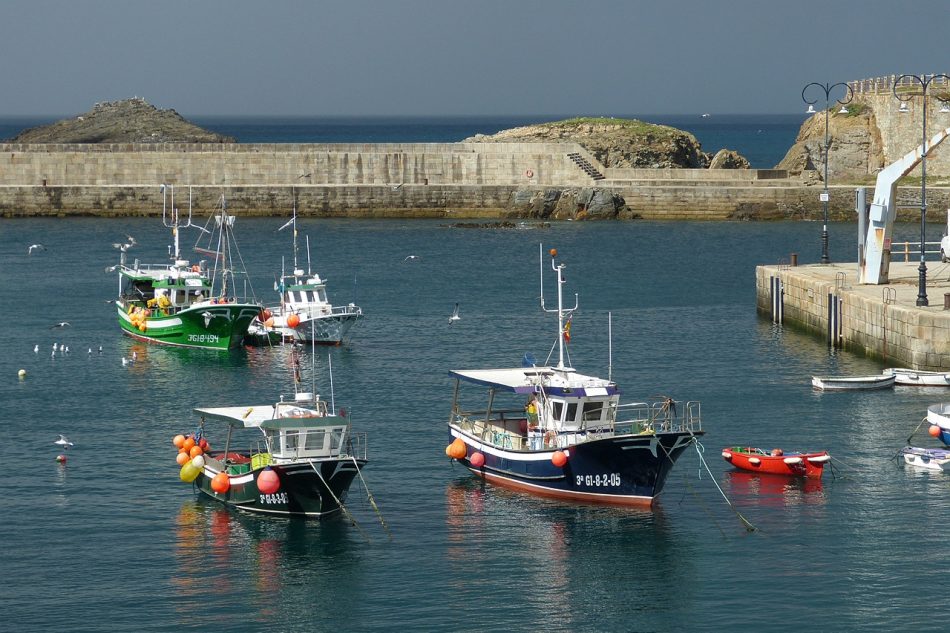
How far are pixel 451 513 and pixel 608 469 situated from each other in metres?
3.38

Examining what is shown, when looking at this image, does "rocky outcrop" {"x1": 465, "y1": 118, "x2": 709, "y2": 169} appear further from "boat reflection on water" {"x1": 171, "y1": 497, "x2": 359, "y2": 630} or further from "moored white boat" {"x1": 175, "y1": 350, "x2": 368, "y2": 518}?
"boat reflection on water" {"x1": 171, "y1": 497, "x2": 359, "y2": 630}

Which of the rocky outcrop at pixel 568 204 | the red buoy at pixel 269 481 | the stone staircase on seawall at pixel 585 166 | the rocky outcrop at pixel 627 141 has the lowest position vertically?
the red buoy at pixel 269 481

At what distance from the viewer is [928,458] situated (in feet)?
119

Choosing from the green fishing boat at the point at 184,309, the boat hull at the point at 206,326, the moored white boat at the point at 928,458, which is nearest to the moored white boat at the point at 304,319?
the green fishing boat at the point at 184,309

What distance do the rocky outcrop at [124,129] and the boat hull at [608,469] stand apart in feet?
413

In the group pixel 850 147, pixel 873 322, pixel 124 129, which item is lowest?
pixel 873 322

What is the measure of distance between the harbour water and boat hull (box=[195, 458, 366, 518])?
38cm

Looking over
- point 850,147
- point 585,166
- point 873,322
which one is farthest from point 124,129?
point 873,322

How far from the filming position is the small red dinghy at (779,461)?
35.4 metres

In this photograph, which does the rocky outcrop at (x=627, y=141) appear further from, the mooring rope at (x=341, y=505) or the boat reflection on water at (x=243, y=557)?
the boat reflection on water at (x=243, y=557)

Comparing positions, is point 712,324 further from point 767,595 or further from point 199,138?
point 199,138

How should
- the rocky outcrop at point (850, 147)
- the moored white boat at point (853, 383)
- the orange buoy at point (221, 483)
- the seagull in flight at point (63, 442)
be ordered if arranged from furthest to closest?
1. the rocky outcrop at point (850, 147)
2. the moored white boat at point (853, 383)
3. the seagull in flight at point (63, 442)
4. the orange buoy at point (221, 483)

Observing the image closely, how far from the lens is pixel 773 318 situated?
59406mm

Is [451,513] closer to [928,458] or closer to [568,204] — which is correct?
[928,458]
